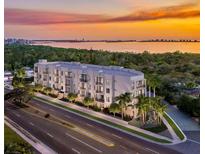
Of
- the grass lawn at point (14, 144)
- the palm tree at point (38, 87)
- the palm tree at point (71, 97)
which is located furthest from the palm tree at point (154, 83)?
the grass lawn at point (14, 144)

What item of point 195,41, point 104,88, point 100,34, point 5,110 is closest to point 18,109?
point 5,110

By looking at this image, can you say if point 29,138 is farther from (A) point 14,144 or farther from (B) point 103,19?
(B) point 103,19

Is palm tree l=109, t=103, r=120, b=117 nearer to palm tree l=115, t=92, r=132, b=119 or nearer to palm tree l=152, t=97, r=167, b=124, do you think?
palm tree l=115, t=92, r=132, b=119

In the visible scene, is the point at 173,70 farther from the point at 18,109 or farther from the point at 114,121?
the point at 18,109

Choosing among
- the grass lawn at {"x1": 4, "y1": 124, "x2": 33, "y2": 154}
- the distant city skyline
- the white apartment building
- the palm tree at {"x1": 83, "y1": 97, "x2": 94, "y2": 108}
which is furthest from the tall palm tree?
the grass lawn at {"x1": 4, "y1": 124, "x2": 33, "y2": 154}

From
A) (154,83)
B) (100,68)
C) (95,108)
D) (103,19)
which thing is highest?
(103,19)

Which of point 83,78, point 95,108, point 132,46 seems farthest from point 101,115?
point 132,46
